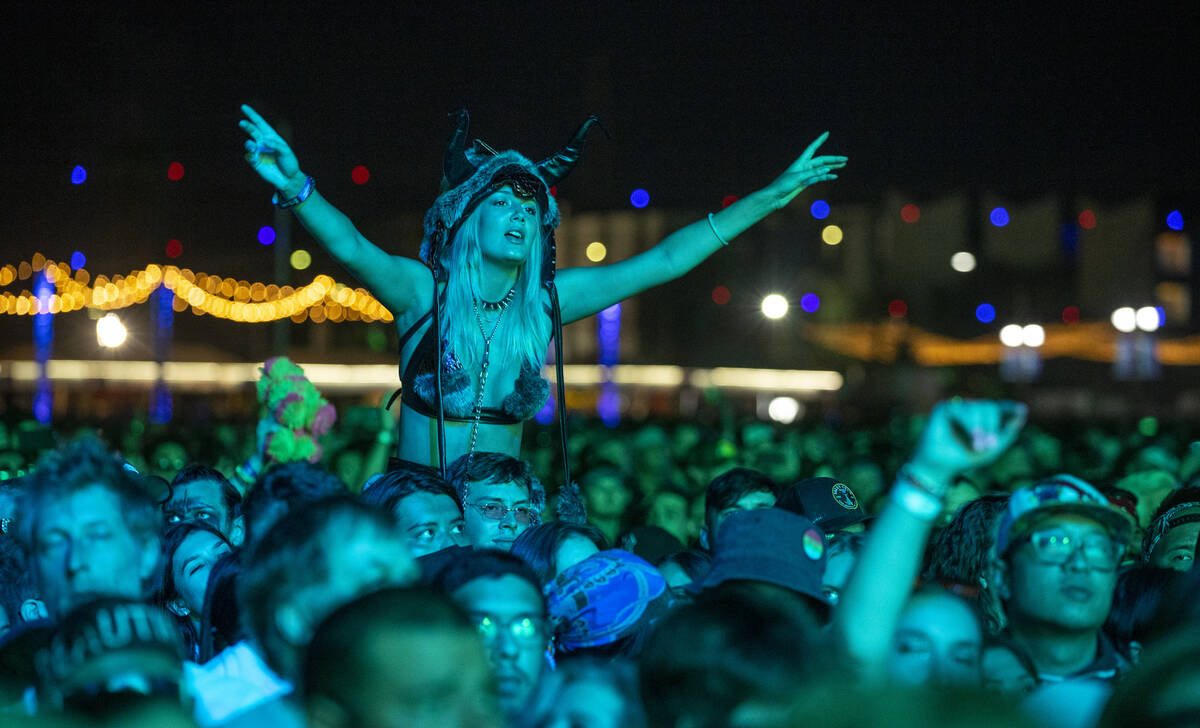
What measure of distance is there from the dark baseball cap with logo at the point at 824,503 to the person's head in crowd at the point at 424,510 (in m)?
1.24

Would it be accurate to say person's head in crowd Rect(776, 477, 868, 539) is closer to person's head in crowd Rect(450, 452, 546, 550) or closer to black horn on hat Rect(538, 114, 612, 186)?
person's head in crowd Rect(450, 452, 546, 550)

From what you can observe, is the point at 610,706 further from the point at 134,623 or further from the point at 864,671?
the point at 134,623

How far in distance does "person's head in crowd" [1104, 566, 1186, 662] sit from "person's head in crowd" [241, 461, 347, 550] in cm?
202

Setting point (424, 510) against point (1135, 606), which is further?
point (424, 510)

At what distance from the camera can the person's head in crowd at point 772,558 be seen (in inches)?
108

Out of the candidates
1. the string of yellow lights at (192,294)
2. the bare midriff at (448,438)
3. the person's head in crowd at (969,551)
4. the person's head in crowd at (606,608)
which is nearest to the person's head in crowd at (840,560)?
the person's head in crowd at (969,551)

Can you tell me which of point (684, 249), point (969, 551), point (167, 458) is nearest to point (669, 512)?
point (684, 249)

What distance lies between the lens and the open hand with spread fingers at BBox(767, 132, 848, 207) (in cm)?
468

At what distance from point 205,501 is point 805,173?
252 centimetres

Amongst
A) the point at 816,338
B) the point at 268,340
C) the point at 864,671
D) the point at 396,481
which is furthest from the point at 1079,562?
the point at 268,340

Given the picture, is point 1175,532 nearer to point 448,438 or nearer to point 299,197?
point 448,438

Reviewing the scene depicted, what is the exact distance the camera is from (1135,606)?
3477 mm

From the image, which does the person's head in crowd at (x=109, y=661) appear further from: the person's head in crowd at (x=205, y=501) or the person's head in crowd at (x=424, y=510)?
the person's head in crowd at (x=205, y=501)

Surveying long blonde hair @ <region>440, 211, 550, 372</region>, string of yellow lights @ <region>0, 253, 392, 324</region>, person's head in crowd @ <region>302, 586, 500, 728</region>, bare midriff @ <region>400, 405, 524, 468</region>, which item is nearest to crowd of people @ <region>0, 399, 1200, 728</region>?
person's head in crowd @ <region>302, 586, 500, 728</region>
